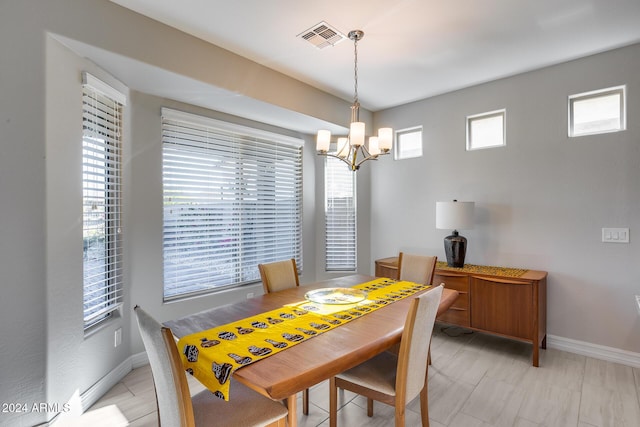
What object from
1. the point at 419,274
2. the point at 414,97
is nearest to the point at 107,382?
the point at 419,274

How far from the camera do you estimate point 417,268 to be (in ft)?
9.67

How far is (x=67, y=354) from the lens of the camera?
2.03 m

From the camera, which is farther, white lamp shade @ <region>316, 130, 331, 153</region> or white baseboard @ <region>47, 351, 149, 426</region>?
white lamp shade @ <region>316, 130, 331, 153</region>

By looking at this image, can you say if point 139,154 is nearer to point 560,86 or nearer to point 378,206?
point 378,206

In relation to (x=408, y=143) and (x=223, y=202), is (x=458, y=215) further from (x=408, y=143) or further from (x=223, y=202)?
(x=223, y=202)

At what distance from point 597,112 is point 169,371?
13.1ft

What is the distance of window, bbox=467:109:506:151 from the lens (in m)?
3.49

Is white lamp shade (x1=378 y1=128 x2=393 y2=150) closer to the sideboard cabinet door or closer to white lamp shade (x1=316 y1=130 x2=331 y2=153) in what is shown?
white lamp shade (x1=316 y1=130 x2=331 y2=153)

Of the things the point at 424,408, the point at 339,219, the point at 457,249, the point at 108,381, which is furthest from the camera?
the point at 339,219

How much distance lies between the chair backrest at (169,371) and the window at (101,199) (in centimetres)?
135

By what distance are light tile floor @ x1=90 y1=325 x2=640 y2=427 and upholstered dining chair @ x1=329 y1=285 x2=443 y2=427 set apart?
40cm

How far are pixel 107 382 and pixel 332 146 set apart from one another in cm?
352

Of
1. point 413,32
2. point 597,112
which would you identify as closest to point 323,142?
point 413,32

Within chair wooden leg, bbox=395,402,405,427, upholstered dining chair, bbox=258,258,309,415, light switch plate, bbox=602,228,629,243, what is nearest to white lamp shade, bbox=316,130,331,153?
upholstered dining chair, bbox=258,258,309,415
